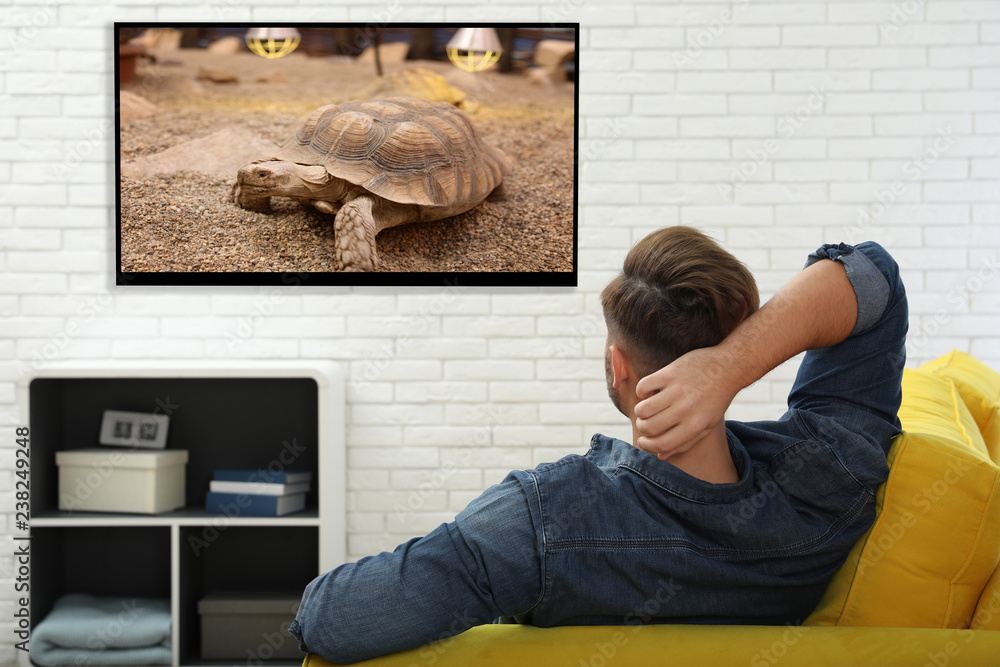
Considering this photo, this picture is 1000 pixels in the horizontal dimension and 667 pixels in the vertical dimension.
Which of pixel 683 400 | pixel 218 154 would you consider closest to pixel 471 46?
pixel 218 154

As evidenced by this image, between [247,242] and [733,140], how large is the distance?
1.80m

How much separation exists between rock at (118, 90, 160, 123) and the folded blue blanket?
173 cm

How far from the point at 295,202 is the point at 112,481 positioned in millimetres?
1125

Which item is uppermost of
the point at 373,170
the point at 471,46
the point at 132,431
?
the point at 471,46

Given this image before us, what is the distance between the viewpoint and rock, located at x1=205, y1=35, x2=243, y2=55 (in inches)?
114

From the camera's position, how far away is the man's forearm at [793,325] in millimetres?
1073

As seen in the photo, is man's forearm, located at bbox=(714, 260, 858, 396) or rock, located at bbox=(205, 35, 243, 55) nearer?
man's forearm, located at bbox=(714, 260, 858, 396)

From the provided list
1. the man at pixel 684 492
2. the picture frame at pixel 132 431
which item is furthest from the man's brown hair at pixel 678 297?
the picture frame at pixel 132 431

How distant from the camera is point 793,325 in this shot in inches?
43.1

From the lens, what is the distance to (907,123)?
292cm

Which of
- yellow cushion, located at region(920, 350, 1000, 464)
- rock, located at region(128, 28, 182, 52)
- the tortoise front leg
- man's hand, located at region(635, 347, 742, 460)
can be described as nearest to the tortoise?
the tortoise front leg

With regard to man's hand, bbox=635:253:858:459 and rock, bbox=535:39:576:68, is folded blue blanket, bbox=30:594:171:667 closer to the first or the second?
man's hand, bbox=635:253:858:459

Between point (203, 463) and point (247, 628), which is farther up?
point (203, 463)

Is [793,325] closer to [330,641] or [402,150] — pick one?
[330,641]
